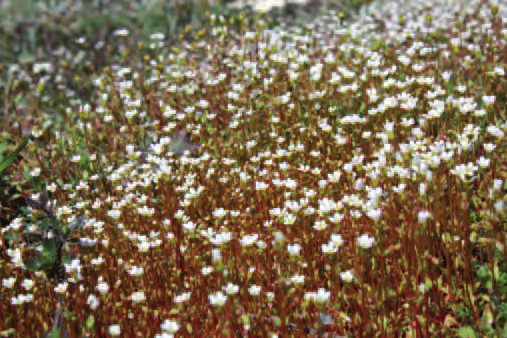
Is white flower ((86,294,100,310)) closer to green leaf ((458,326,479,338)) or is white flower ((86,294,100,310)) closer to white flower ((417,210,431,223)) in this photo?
white flower ((417,210,431,223))

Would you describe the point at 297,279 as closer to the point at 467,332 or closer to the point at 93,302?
the point at 467,332

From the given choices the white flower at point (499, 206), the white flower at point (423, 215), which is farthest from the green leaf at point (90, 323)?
the white flower at point (499, 206)

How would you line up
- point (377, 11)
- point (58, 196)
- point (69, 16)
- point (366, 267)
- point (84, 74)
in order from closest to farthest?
point (366, 267)
point (58, 196)
point (84, 74)
point (377, 11)
point (69, 16)

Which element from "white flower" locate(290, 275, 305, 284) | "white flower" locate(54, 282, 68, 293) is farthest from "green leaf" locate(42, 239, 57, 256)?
"white flower" locate(290, 275, 305, 284)

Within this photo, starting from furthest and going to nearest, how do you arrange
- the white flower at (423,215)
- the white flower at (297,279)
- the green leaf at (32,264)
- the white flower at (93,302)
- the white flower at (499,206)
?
the green leaf at (32,264) → the white flower at (93,302) → the white flower at (297,279) → the white flower at (423,215) → the white flower at (499,206)

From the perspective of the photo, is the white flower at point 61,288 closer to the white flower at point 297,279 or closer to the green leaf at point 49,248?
the green leaf at point 49,248

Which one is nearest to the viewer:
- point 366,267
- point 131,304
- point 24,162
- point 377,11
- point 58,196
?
point 366,267

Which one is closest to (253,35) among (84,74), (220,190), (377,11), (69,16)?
(220,190)

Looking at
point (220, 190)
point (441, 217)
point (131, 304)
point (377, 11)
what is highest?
point (377, 11)

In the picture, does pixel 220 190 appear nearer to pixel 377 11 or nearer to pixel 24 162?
pixel 24 162
